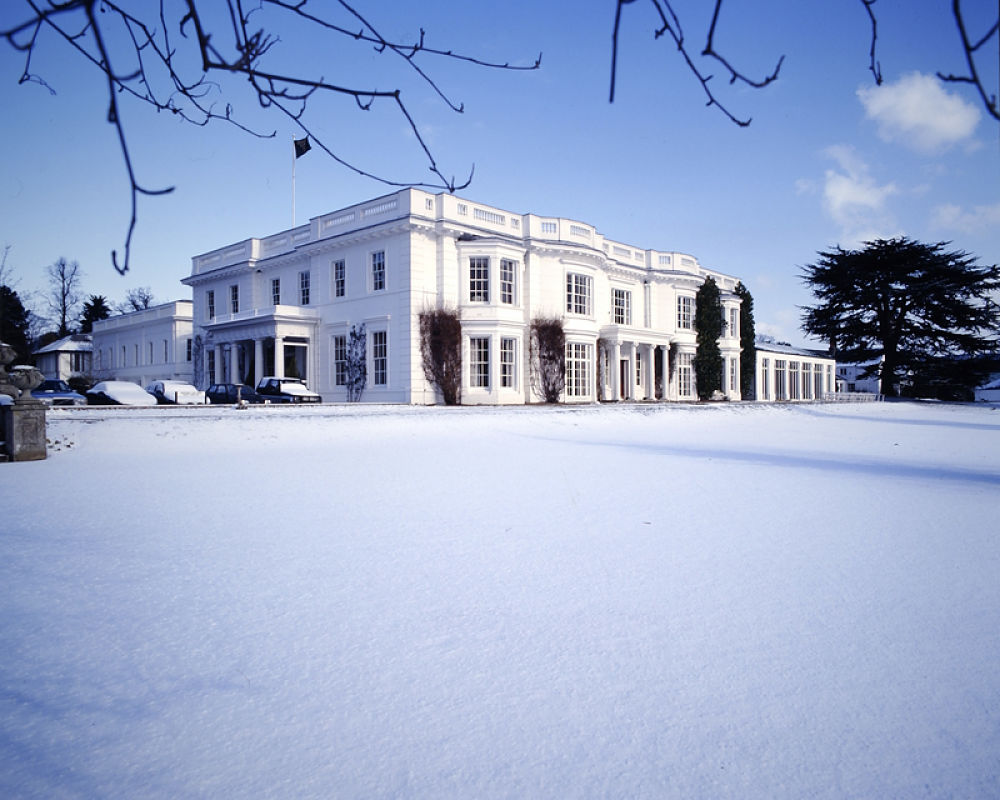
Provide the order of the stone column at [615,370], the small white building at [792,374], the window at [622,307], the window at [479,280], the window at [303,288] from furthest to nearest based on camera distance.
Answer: the small white building at [792,374], the window at [622,307], the stone column at [615,370], the window at [303,288], the window at [479,280]

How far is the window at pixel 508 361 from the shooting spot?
23953mm

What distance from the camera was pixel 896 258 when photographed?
38.0 m

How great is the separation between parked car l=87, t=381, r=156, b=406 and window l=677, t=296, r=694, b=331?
23.2 metres

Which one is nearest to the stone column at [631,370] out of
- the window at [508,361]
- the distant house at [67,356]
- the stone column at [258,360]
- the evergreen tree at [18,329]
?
the window at [508,361]

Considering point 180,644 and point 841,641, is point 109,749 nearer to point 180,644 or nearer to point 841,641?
point 180,644

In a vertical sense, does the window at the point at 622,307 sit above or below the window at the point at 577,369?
above

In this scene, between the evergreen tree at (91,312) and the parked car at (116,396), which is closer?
the parked car at (116,396)

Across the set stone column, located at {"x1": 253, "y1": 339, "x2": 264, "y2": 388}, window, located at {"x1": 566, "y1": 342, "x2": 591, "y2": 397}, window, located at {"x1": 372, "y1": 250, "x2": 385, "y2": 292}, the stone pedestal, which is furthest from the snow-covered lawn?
stone column, located at {"x1": 253, "y1": 339, "x2": 264, "y2": 388}

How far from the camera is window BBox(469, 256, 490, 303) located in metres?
23.7

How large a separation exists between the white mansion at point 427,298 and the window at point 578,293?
0.16ft

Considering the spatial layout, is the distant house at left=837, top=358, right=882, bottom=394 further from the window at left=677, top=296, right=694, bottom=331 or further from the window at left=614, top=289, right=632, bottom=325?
the window at left=614, top=289, right=632, bottom=325

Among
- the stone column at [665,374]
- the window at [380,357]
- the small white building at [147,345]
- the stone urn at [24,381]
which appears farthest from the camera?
the small white building at [147,345]

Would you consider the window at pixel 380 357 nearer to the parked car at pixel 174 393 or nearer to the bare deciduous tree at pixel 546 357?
the bare deciduous tree at pixel 546 357

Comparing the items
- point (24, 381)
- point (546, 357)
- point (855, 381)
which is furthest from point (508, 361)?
point (855, 381)
